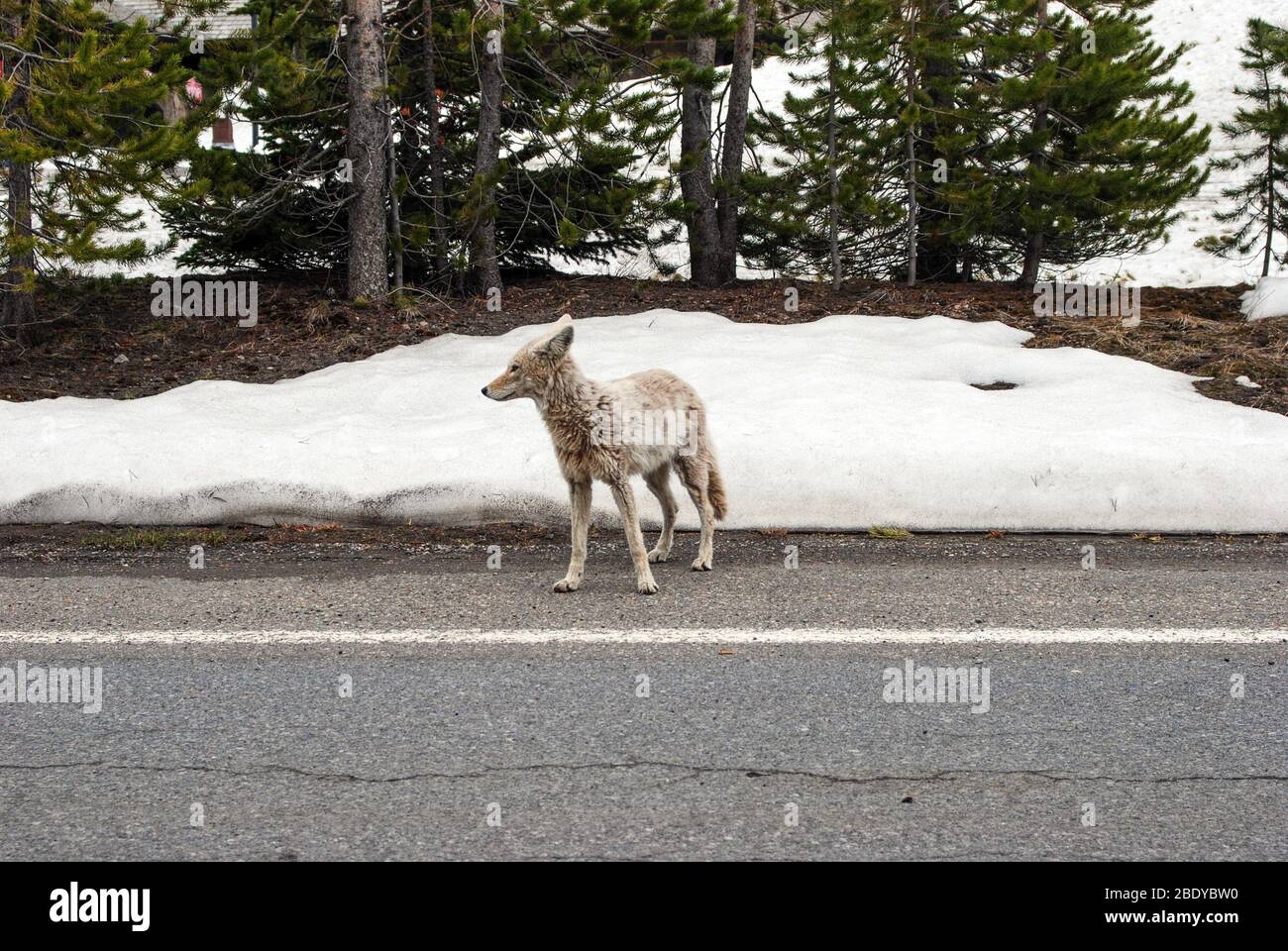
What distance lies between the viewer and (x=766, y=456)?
8.70 metres

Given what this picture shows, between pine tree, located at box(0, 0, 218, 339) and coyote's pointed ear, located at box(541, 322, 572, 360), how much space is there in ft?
18.9

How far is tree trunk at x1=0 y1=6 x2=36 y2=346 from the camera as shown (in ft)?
36.3

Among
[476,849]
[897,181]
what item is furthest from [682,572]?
[897,181]

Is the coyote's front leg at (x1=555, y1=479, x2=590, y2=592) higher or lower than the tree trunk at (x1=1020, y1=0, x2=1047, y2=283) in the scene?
lower

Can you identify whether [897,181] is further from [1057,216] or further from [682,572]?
[682,572]

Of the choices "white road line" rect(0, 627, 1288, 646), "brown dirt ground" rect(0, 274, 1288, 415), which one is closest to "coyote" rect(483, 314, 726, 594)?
"white road line" rect(0, 627, 1288, 646)

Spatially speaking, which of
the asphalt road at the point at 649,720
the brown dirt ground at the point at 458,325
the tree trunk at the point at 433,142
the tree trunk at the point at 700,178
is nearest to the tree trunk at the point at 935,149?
the brown dirt ground at the point at 458,325

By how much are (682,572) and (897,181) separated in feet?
32.7

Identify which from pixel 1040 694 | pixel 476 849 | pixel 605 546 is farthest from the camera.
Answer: pixel 605 546

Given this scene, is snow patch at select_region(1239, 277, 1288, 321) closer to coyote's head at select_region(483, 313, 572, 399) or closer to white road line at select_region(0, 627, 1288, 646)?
white road line at select_region(0, 627, 1288, 646)

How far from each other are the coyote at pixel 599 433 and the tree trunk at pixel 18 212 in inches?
239

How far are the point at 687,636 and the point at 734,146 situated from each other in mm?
11260

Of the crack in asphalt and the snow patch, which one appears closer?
the crack in asphalt

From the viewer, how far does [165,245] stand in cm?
1348
